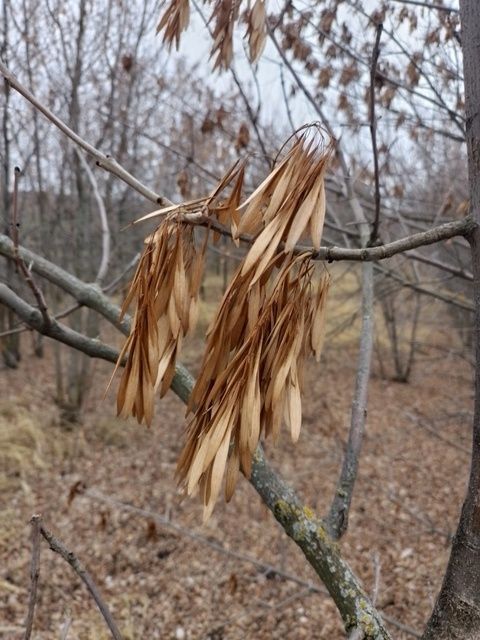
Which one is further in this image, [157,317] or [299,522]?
[299,522]

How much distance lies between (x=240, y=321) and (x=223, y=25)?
34.3 inches

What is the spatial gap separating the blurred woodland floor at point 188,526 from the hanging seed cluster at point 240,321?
1565 millimetres

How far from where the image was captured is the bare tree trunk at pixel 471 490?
2.68 feet

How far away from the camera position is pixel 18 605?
11.9ft

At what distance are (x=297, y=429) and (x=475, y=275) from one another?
1.24 ft

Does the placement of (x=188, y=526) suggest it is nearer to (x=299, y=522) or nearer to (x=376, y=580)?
(x=376, y=580)

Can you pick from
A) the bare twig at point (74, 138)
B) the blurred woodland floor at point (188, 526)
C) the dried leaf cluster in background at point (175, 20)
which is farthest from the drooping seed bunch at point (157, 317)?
the blurred woodland floor at point (188, 526)

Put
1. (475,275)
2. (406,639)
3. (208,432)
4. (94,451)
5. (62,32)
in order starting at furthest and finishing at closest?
1. (94,451)
2. (62,32)
3. (406,639)
4. (475,275)
5. (208,432)

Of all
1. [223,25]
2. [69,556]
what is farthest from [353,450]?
[223,25]

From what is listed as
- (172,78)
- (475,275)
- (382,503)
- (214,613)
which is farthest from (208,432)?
(172,78)

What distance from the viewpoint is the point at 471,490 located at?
83cm

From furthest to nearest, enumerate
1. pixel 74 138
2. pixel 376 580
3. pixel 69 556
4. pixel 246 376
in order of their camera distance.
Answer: pixel 376 580
pixel 69 556
pixel 74 138
pixel 246 376

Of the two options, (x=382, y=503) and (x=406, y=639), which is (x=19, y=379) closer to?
(x=382, y=503)

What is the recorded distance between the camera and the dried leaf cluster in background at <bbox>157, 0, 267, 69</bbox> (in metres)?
1.19
